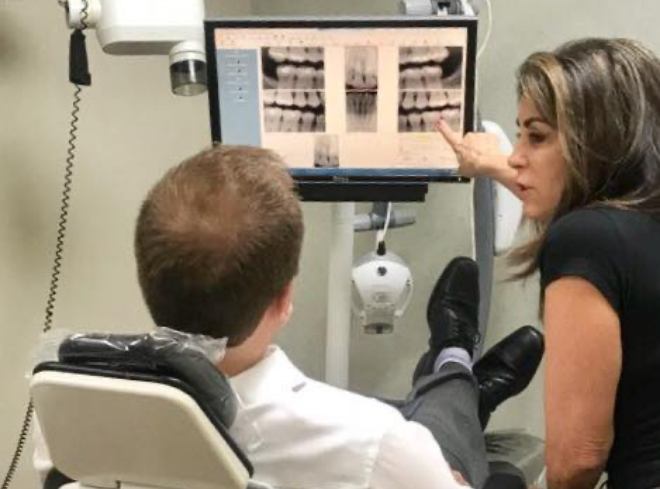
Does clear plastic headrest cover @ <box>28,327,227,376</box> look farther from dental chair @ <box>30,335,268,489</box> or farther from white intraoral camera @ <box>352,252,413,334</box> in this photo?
white intraoral camera @ <box>352,252,413,334</box>

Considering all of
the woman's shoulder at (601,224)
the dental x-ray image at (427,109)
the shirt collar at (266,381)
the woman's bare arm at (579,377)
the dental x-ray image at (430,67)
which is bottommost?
the woman's bare arm at (579,377)

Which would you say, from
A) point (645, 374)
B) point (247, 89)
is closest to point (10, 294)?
point (247, 89)

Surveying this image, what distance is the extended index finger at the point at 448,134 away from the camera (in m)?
2.01

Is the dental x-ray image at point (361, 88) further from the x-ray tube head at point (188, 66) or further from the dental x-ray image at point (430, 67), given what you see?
the x-ray tube head at point (188, 66)

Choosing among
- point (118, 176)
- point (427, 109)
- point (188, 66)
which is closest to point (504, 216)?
point (427, 109)

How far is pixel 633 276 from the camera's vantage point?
149cm

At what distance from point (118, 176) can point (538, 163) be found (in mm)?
1242

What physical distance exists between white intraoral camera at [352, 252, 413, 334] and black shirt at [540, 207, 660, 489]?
746mm

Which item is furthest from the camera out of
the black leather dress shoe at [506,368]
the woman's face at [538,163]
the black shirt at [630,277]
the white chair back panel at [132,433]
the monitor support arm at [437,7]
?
the black leather dress shoe at [506,368]

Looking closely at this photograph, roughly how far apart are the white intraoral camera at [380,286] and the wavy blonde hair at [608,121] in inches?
29.6

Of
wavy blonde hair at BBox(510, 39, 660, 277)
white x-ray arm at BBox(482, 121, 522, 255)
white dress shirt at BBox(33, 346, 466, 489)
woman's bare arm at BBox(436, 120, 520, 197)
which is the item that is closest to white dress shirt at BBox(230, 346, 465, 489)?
white dress shirt at BBox(33, 346, 466, 489)

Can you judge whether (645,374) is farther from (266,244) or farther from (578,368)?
(266,244)

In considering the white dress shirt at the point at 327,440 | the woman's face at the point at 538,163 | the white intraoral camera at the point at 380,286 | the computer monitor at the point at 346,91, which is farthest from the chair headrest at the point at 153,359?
the white intraoral camera at the point at 380,286

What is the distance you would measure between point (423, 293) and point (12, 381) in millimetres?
1103
